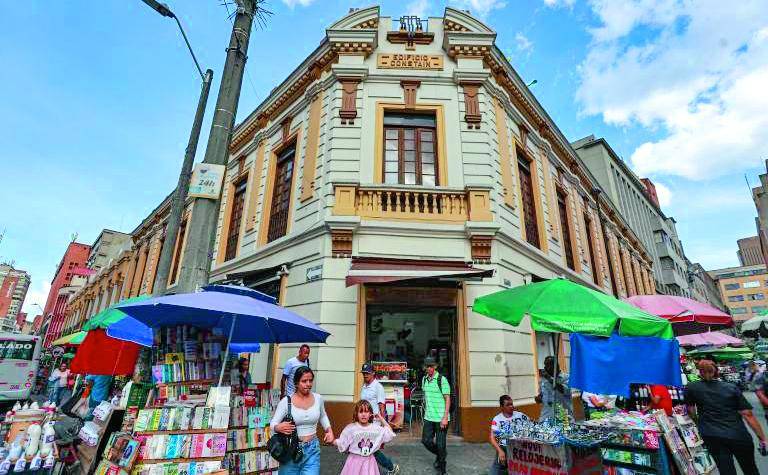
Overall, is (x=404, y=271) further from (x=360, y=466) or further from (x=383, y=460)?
(x=360, y=466)

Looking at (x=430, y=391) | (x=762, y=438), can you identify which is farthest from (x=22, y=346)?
(x=762, y=438)

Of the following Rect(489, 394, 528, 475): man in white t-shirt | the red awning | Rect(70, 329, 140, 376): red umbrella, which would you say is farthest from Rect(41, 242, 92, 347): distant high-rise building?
Rect(489, 394, 528, 475): man in white t-shirt

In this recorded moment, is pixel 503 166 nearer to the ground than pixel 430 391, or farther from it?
farther from it

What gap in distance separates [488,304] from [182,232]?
17.3m

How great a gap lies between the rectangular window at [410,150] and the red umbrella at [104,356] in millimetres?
6667

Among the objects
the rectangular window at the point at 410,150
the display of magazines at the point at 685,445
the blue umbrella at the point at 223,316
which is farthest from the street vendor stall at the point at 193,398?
the rectangular window at the point at 410,150

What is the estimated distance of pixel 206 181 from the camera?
486 cm

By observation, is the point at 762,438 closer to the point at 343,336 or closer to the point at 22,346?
the point at 343,336

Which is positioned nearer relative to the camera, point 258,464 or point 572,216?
point 258,464

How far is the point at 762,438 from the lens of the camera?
15.6 ft

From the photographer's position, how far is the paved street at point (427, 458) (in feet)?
Result: 19.3

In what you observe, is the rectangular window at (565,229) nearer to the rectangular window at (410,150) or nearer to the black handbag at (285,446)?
the rectangular window at (410,150)

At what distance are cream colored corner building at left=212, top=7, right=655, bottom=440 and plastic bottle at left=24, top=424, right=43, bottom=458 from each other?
4.31 metres

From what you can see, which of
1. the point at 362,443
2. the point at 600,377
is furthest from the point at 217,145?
the point at 600,377
